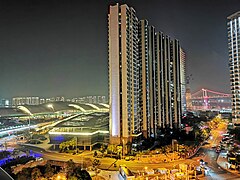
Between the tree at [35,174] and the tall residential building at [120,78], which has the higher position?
the tall residential building at [120,78]

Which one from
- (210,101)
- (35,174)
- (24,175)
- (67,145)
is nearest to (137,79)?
(67,145)

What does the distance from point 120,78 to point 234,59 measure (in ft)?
52.6

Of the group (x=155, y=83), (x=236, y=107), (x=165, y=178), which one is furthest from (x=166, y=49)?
(x=165, y=178)

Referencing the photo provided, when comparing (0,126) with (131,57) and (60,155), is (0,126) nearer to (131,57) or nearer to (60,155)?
(60,155)

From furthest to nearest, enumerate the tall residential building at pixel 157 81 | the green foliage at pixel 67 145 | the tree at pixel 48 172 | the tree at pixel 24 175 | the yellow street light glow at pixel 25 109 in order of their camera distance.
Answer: the yellow street light glow at pixel 25 109, the tall residential building at pixel 157 81, the green foliage at pixel 67 145, the tree at pixel 48 172, the tree at pixel 24 175

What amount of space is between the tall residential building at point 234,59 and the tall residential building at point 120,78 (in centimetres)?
1341

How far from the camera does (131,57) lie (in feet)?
65.7

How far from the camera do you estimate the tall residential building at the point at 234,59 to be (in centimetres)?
2694

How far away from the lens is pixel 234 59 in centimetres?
2788

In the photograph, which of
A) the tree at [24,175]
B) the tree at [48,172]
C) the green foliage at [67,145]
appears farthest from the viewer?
the green foliage at [67,145]

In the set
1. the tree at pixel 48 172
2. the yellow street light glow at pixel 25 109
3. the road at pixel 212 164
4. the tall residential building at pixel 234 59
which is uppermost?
the tall residential building at pixel 234 59

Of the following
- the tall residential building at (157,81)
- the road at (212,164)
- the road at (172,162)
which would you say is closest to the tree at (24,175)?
the road at (172,162)

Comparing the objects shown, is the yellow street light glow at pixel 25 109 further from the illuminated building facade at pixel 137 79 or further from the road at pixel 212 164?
the road at pixel 212 164

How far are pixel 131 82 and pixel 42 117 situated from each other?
21.9m
